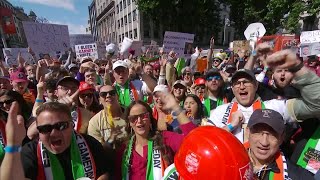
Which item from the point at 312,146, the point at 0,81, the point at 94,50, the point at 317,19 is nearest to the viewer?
the point at 312,146

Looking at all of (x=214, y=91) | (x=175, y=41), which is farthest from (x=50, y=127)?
(x=175, y=41)

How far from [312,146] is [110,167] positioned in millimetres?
1738

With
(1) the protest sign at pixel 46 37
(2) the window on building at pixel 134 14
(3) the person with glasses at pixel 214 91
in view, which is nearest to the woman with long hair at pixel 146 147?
(3) the person with glasses at pixel 214 91

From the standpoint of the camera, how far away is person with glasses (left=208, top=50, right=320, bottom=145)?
2242 millimetres

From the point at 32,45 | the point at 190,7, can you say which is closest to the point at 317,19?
the point at 190,7

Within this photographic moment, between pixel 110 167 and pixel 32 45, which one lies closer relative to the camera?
pixel 110 167

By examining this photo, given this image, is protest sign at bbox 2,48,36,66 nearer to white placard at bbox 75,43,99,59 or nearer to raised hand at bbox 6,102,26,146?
white placard at bbox 75,43,99,59

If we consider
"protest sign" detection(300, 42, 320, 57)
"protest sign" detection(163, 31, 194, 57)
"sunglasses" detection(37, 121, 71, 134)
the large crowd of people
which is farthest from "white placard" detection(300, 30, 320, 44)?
"sunglasses" detection(37, 121, 71, 134)

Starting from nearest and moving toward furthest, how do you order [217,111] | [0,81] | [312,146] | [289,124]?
1. [312,146]
2. [289,124]
3. [217,111]
4. [0,81]

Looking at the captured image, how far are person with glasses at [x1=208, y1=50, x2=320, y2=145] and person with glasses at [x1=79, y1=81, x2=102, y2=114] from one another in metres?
1.75

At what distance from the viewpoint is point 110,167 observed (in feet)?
9.32

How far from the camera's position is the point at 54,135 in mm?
2465

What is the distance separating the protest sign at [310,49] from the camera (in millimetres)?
8535

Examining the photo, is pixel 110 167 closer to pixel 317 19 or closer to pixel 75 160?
pixel 75 160
